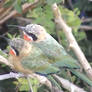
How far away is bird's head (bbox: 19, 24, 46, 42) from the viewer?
3129 mm

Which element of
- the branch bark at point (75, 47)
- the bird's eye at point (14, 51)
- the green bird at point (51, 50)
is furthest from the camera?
the branch bark at point (75, 47)

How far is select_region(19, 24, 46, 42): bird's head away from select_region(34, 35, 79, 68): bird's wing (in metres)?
0.07

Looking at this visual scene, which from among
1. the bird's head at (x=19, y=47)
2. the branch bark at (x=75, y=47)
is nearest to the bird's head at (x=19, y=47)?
the bird's head at (x=19, y=47)

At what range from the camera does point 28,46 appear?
2.91 metres

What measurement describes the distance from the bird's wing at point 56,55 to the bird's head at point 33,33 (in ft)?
0.21

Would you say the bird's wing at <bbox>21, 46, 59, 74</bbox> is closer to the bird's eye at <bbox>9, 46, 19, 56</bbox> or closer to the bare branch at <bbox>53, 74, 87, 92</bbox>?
the bird's eye at <bbox>9, 46, 19, 56</bbox>

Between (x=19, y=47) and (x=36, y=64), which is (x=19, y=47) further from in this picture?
(x=36, y=64)

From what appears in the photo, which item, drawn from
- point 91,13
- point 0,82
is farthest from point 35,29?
point 91,13

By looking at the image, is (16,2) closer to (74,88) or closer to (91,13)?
(74,88)

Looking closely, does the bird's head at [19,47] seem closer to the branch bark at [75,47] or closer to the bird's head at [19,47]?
the bird's head at [19,47]

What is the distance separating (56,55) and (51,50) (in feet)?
0.17

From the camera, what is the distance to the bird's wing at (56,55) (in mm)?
3082

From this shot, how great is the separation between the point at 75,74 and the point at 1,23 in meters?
1.15

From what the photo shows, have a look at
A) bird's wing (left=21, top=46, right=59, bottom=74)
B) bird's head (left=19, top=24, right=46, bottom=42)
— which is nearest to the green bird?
bird's head (left=19, top=24, right=46, bottom=42)
